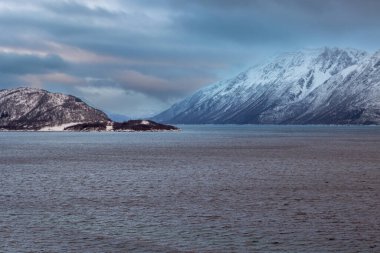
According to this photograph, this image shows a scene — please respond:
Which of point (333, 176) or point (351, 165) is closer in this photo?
point (333, 176)

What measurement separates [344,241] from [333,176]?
166 ft

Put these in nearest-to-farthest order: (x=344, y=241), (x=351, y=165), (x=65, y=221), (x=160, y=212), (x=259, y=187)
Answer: (x=344, y=241) < (x=65, y=221) < (x=160, y=212) < (x=259, y=187) < (x=351, y=165)

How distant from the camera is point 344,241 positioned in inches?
1634

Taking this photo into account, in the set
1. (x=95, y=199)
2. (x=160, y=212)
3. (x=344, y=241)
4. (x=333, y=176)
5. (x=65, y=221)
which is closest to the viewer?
(x=344, y=241)

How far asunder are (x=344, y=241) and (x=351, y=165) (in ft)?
243

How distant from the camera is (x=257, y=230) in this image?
45.4 meters

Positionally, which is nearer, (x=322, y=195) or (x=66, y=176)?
(x=322, y=195)

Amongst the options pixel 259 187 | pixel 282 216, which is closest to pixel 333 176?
pixel 259 187

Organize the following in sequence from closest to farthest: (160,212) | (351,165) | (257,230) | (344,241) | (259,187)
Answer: (344,241)
(257,230)
(160,212)
(259,187)
(351,165)

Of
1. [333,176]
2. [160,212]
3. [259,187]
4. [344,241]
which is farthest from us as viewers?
[333,176]

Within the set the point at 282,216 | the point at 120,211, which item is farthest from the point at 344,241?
the point at 120,211

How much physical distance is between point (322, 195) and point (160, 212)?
74.8 ft

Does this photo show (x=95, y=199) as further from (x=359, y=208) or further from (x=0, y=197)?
(x=359, y=208)

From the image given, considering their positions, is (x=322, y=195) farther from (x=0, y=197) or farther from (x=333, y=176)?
(x=0, y=197)
